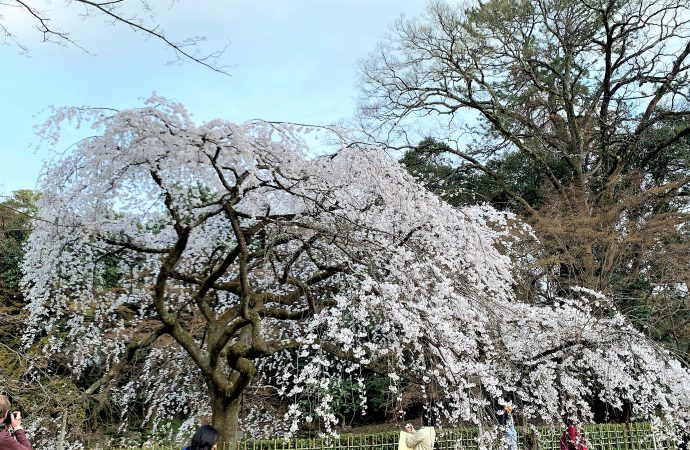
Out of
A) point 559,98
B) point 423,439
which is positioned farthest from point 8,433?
point 559,98

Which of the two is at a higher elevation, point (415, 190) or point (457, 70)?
point (457, 70)

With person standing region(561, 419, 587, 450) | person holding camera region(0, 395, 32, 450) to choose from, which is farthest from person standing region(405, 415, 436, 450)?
person holding camera region(0, 395, 32, 450)

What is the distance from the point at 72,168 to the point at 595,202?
9.71 metres

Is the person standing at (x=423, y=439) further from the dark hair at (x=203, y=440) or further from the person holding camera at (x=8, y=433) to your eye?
the person holding camera at (x=8, y=433)

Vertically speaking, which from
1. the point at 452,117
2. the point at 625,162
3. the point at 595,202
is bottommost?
the point at 595,202

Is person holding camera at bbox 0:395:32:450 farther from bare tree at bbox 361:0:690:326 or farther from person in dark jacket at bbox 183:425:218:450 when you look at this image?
bare tree at bbox 361:0:690:326

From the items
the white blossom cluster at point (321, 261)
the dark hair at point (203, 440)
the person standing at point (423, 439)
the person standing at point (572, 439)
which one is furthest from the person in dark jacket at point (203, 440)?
the person standing at point (572, 439)

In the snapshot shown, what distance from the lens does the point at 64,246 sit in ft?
19.3

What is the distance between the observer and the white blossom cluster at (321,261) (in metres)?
4.93

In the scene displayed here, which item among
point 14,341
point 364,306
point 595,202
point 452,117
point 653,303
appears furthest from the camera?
point 452,117

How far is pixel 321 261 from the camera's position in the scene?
6.60m

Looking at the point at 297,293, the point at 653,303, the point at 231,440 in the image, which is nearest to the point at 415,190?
the point at 297,293

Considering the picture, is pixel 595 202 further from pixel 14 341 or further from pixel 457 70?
pixel 14 341

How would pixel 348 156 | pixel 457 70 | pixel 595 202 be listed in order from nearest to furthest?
pixel 348 156, pixel 595 202, pixel 457 70
